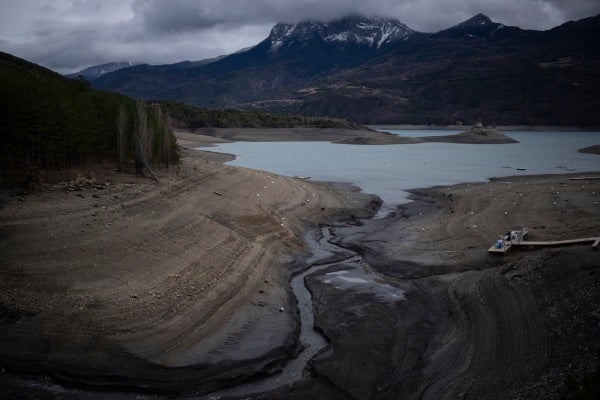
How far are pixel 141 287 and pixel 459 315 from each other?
29.4ft

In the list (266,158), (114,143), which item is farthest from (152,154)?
(266,158)

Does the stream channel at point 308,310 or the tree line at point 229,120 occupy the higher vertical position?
the tree line at point 229,120

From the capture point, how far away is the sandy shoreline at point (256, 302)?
1170 cm

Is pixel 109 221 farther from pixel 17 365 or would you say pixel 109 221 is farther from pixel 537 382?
pixel 537 382

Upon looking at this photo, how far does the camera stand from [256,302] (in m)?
16.1

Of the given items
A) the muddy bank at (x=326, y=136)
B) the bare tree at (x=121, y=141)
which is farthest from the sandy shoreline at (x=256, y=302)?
the muddy bank at (x=326, y=136)

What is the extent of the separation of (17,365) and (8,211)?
8026mm

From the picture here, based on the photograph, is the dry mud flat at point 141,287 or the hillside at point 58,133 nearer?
the dry mud flat at point 141,287

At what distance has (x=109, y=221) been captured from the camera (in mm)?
19250

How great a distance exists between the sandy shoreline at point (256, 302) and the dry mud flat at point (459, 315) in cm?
5

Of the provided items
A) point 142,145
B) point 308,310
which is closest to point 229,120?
point 142,145

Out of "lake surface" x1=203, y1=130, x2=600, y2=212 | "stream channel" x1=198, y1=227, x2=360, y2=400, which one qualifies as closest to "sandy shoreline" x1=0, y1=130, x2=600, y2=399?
"stream channel" x1=198, y1=227, x2=360, y2=400

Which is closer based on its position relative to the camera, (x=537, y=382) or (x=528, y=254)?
(x=537, y=382)

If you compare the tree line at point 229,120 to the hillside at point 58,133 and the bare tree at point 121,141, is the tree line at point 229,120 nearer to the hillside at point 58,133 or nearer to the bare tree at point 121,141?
the hillside at point 58,133
